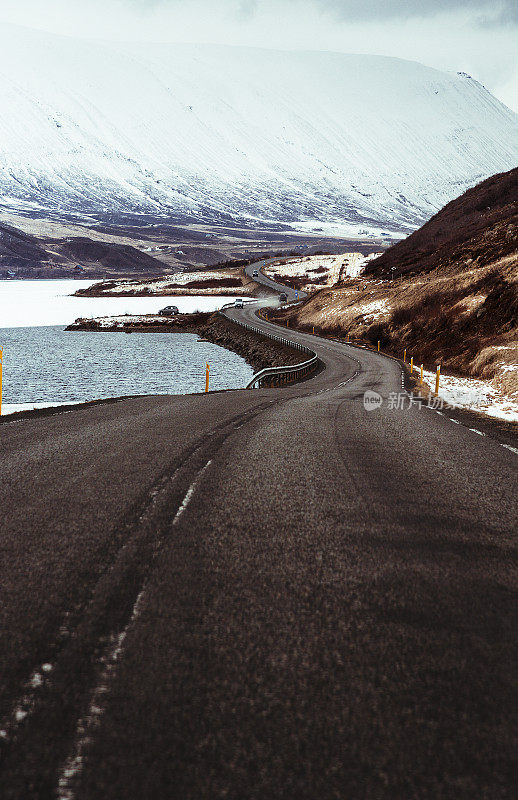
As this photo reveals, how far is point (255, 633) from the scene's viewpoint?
3523mm

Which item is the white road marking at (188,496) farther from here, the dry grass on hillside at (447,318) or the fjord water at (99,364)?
the dry grass on hillside at (447,318)

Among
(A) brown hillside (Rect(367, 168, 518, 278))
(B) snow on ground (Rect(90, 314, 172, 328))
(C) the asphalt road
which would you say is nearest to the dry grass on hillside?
(A) brown hillside (Rect(367, 168, 518, 278))

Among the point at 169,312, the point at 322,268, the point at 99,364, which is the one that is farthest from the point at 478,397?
the point at 322,268

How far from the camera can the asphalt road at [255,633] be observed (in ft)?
8.14

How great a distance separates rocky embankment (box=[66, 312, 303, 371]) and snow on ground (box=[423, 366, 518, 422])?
2505cm

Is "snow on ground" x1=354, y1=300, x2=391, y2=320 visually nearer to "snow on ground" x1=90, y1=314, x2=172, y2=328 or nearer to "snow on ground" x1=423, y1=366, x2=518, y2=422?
"snow on ground" x1=423, y1=366, x2=518, y2=422

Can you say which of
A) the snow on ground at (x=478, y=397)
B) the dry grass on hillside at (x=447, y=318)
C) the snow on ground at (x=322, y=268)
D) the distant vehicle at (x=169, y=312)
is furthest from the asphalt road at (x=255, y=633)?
the snow on ground at (x=322, y=268)

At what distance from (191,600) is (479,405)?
18.1 meters

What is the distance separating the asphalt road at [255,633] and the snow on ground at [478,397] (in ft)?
37.4

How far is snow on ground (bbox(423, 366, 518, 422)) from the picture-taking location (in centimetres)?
1830

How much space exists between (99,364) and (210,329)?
1164 inches

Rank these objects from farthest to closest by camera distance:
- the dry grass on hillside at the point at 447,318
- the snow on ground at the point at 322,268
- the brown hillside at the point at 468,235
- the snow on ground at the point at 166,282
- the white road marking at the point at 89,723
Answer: the snow on ground at the point at 166,282, the snow on ground at the point at 322,268, the brown hillside at the point at 468,235, the dry grass on hillside at the point at 447,318, the white road marking at the point at 89,723

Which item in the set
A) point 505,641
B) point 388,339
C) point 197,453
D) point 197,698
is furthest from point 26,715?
point 388,339

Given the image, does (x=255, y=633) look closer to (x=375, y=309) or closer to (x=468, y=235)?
(x=375, y=309)
